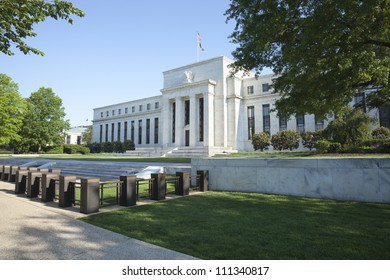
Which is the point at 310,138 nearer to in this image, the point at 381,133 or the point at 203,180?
the point at 381,133

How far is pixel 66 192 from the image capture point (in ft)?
28.4

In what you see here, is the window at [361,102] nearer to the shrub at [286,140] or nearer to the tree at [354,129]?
the tree at [354,129]

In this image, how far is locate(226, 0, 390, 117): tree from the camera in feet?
24.8

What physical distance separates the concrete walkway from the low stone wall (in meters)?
7.59

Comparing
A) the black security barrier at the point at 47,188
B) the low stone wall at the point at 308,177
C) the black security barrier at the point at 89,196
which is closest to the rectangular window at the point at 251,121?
the low stone wall at the point at 308,177

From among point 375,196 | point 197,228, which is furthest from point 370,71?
point 197,228

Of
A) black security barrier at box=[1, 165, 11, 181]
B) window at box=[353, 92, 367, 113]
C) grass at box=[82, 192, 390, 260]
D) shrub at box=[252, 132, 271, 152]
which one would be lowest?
grass at box=[82, 192, 390, 260]

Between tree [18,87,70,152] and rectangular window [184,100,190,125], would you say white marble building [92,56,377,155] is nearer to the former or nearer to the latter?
rectangular window [184,100,190,125]

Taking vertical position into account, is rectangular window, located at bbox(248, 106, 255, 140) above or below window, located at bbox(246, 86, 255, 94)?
below

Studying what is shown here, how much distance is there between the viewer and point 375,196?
892 centimetres

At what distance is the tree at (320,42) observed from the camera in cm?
757

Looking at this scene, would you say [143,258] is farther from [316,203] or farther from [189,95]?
[189,95]

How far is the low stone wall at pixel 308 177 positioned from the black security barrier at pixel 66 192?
690cm

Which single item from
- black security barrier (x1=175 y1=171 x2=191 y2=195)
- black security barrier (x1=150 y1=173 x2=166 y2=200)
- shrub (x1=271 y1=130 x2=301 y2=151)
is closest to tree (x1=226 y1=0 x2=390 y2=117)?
black security barrier (x1=175 y1=171 x2=191 y2=195)
